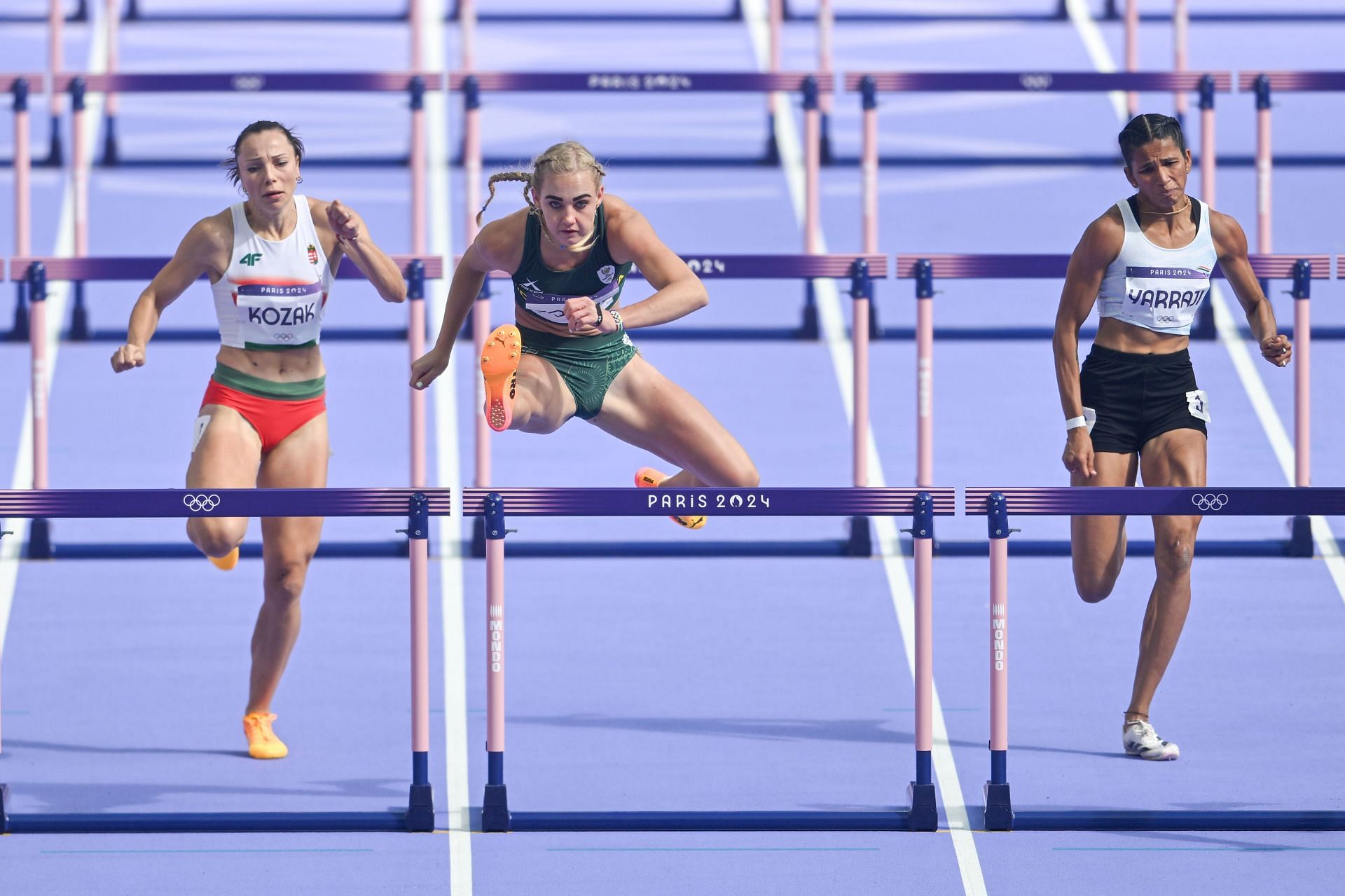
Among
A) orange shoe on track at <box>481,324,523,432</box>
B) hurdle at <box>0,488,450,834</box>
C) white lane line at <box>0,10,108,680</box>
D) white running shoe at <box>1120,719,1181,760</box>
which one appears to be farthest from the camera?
white lane line at <box>0,10,108,680</box>

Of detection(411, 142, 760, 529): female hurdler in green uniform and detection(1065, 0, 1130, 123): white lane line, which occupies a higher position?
detection(1065, 0, 1130, 123): white lane line

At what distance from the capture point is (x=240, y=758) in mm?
6523

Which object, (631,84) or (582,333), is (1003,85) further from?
(582,333)

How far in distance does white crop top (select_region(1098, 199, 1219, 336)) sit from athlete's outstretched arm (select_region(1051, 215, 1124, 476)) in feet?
0.16

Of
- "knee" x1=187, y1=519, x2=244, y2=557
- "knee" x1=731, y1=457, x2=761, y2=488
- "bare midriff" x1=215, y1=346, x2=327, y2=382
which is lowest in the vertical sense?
"knee" x1=187, y1=519, x2=244, y2=557

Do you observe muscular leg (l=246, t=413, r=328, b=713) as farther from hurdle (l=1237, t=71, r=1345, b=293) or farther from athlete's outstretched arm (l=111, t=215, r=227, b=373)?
hurdle (l=1237, t=71, r=1345, b=293)

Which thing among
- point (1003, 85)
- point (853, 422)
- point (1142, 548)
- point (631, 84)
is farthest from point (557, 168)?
point (1003, 85)

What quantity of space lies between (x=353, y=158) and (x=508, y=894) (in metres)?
6.67

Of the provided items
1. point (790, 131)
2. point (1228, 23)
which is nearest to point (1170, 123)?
point (790, 131)

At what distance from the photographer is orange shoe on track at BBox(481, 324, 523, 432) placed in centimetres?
583

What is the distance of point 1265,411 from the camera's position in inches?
367

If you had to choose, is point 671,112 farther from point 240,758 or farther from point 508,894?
point 508,894

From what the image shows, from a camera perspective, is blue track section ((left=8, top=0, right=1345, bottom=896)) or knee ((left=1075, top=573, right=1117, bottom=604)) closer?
blue track section ((left=8, top=0, right=1345, bottom=896))

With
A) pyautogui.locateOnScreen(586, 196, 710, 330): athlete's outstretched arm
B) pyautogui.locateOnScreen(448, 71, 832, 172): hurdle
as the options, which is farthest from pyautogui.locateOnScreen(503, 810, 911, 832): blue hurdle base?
pyautogui.locateOnScreen(448, 71, 832, 172): hurdle
